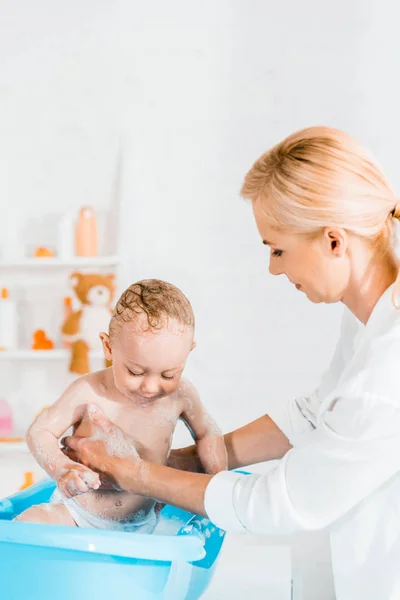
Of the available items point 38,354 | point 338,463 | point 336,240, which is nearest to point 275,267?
point 336,240

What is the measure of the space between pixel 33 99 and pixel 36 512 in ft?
6.94

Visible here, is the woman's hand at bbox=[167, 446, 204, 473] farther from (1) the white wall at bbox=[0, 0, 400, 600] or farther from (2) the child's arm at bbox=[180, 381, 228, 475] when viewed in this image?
(1) the white wall at bbox=[0, 0, 400, 600]

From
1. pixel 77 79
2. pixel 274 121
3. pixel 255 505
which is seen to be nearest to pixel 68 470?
pixel 255 505

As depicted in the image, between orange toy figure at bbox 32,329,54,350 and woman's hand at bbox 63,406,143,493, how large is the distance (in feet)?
4.87

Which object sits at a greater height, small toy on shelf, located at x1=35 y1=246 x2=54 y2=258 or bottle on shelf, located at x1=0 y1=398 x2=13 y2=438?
small toy on shelf, located at x1=35 y1=246 x2=54 y2=258

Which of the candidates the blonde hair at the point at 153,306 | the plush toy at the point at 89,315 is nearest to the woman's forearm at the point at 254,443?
the blonde hair at the point at 153,306

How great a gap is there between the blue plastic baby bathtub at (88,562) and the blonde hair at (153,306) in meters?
0.41

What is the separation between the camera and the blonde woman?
1.04 metres

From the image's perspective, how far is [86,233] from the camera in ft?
9.20

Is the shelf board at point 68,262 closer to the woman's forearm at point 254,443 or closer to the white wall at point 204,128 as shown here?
the white wall at point 204,128

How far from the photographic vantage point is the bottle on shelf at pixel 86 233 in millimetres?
Answer: 2795

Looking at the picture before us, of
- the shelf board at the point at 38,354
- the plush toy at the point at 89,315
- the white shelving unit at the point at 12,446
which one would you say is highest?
the plush toy at the point at 89,315

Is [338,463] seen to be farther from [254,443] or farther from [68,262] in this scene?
[68,262]

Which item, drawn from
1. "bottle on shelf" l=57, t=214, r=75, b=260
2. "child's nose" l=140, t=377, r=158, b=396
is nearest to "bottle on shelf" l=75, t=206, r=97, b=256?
"bottle on shelf" l=57, t=214, r=75, b=260
